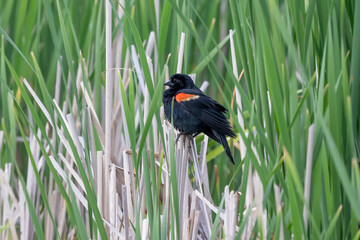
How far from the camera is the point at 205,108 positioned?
1.92m

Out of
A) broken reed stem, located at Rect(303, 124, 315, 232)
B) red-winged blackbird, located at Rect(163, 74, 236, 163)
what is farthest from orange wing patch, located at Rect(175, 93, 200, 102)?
broken reed stem, located at Rect(303, 124, 315, 232)

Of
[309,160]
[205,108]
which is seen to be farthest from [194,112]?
[309,160]

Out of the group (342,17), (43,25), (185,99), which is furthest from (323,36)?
(43,25)

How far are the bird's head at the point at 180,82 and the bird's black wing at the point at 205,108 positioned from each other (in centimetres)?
3

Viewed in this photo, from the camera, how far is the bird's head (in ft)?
6.25

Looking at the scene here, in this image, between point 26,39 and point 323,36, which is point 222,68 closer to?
point 26,39

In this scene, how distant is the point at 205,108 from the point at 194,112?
0.15 ft

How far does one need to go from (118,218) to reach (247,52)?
68 centimetres

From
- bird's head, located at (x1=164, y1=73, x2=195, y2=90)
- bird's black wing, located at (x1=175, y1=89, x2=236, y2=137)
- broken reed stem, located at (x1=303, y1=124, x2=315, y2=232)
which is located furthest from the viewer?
bird's head, located at (x1=164, y1=73, x2=195, y2=90)

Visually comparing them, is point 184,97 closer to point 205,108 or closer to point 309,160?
point 205,108

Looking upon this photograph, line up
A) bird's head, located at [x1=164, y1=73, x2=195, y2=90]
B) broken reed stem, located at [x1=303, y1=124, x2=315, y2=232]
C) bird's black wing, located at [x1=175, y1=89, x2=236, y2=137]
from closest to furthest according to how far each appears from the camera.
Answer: broken reed stem, located at [x1=303, y1=124, x2=315, y2=232] < bird's black wing, located at [x1=175, y1=89, x2=236, y2=137] < bird's head, located at [x1=164, y1=73, x2=195, y2=90]

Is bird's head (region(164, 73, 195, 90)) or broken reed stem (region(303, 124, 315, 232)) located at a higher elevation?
bird's head (region(164, 73, 195, 90))

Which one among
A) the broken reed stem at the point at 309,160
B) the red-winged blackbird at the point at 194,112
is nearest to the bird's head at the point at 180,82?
the red-winged blackbird at the point at 194,112

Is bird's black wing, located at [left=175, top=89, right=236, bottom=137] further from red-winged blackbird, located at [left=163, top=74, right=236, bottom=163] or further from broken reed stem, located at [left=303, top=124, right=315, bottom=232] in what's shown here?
broken reed stem, located at [left=303, top=124, right=315, bottom=232]
